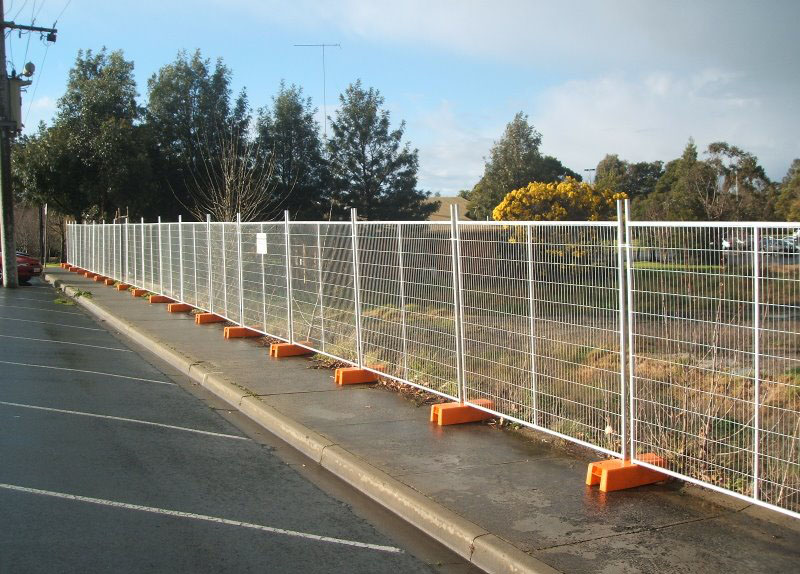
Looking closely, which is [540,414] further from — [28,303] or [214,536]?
[28,303]

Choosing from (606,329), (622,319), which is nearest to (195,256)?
(606,329)

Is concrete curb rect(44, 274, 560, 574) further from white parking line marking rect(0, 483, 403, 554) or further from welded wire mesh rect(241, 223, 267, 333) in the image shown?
welded wire mesh rect(241, 223, 267, 333)

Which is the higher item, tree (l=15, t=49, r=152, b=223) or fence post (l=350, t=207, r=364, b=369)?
tree (l=15, t=49, r=152, b=223)

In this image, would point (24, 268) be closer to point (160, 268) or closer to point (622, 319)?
point (160, 268)

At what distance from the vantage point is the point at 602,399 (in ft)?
21.5

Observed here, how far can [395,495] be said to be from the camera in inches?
245

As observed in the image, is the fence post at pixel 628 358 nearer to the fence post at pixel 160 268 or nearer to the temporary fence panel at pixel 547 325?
the temporary fence panel at pixel 547 325

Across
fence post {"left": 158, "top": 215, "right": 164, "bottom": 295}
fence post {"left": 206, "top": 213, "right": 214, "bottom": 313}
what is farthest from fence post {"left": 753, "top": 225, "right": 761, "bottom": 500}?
fence post {"left": 158, "top": 215, "right": 164, "bottom": 295}

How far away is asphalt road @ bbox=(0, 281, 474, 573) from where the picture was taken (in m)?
5.11

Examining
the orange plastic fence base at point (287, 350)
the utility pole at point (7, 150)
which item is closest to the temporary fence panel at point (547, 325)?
the orange plastic fence base at point (287, 350)

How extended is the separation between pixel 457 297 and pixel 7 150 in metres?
24.6

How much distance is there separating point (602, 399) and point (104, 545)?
12.7 ft

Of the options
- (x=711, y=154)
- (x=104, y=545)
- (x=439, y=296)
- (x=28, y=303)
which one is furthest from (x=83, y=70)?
(x=104, y=545)

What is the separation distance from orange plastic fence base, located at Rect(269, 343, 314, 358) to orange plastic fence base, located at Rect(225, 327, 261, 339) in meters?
2.34
